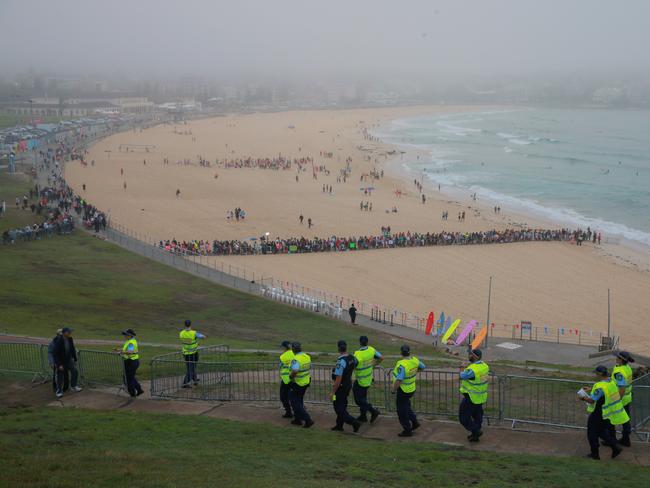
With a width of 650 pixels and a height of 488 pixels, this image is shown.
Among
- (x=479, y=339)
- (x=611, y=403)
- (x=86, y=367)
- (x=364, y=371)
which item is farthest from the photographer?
(x=479, y=339)

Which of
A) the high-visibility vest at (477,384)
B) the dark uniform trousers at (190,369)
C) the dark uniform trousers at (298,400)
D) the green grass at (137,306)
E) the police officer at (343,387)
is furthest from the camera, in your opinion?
the green grass at (137,306)

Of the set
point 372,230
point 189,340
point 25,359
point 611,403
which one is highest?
point 611,403

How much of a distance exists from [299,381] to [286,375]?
11.4 inches

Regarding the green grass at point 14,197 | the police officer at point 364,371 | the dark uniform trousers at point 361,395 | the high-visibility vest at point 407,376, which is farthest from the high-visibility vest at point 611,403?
the green grass at point 14,197

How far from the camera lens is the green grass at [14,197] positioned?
132ft

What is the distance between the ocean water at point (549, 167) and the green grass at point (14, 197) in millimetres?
35988

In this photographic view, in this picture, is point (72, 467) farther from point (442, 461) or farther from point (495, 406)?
point (495, 406)

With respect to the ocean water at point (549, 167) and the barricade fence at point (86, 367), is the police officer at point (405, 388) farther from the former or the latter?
the ocean water at point (549, 167)

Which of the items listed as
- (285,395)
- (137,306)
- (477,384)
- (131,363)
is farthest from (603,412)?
(137,306)

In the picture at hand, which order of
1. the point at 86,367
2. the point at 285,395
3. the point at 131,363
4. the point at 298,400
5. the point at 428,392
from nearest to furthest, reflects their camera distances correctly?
the point at 298,400 → the point at 285,395 → the point at 131,363 → the point at 428,392 → the point at 86,367

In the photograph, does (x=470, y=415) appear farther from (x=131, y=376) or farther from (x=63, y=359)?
(x=63, y=359)

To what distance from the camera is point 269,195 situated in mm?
62875

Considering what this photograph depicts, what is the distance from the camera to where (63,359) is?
13.2 meters

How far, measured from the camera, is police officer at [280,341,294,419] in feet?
37.2
